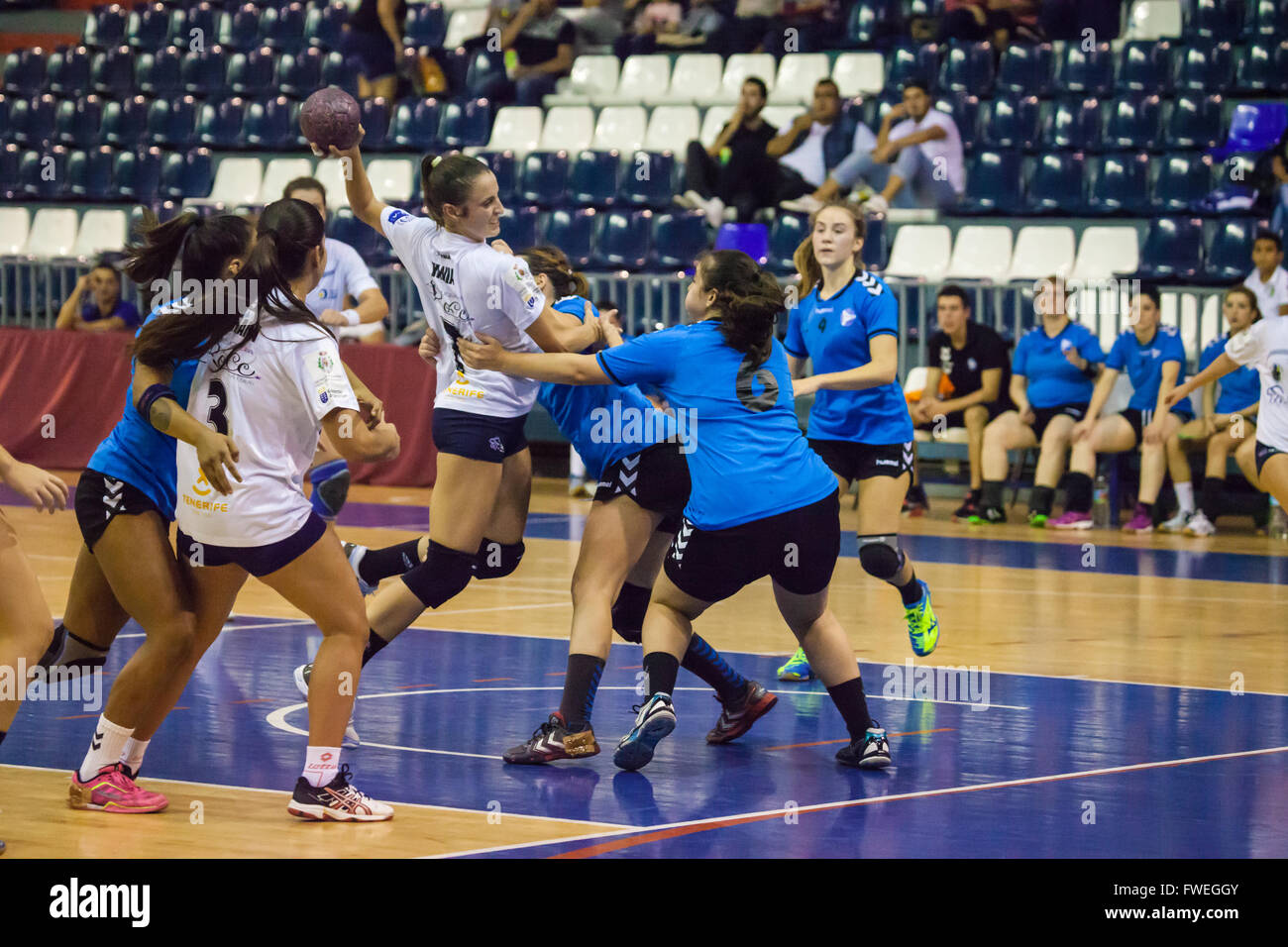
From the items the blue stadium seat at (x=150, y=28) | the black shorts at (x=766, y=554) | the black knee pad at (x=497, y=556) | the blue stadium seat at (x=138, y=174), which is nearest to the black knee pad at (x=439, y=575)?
the black knee pad at (x=497, y=556)

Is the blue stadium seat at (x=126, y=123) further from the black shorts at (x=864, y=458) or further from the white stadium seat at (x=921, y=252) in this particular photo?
the black shorts at (x=864, y=458)

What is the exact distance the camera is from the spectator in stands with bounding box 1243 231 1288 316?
13781mm

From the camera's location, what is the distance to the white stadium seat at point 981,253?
15984 millimetres

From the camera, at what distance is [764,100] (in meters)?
16.9

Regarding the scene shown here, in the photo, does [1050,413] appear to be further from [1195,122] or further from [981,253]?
[1195,122]

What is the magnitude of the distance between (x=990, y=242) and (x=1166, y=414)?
306 centimetres

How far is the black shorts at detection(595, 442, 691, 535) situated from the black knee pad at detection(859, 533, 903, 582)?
1.61m

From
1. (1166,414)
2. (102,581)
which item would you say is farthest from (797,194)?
(102,581)

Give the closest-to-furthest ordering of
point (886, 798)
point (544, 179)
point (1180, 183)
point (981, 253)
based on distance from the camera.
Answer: point (886, 798) → point (1180, 183) → point (981, 253) → point (544, 179)

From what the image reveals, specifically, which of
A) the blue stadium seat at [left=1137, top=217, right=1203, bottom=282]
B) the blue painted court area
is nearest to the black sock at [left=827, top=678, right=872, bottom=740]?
the blue painted court area

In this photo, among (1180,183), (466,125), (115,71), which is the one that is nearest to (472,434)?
(1180,183)

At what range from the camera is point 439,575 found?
21.2 ft

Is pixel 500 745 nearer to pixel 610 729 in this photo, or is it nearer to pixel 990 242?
pixel 610 729

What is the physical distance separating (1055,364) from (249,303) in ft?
33.3
